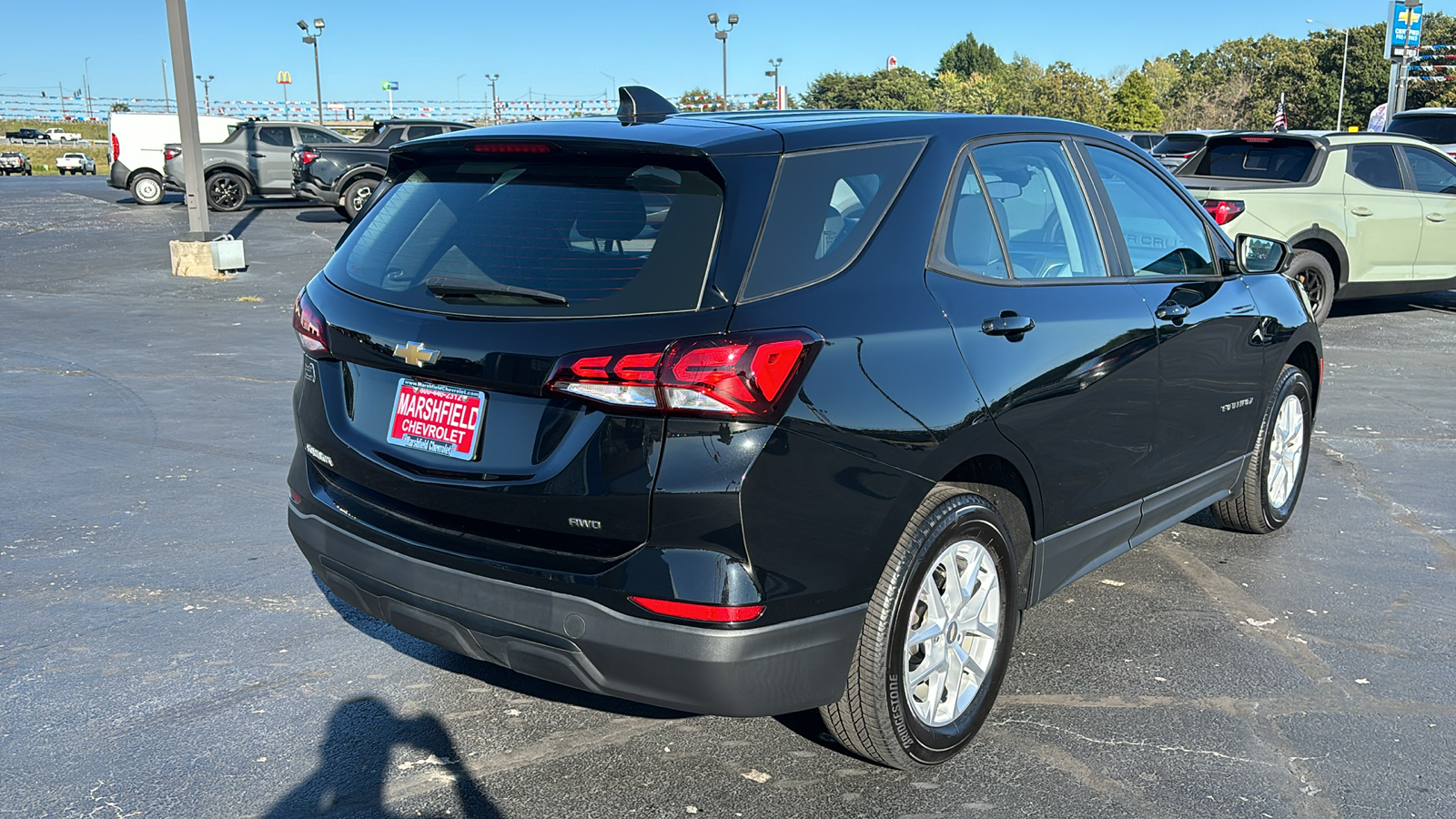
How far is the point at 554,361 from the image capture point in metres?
2.75

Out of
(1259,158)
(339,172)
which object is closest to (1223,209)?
(1259,158)

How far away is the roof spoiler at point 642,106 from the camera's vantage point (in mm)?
3461

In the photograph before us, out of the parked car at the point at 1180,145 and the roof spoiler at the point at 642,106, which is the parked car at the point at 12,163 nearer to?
the parked car at the point at 1180,145

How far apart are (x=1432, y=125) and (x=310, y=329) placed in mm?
20638

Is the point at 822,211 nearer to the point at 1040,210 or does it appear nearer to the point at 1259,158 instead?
the point at 1040,210

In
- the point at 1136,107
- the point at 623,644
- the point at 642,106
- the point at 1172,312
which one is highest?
the point at 1136,107

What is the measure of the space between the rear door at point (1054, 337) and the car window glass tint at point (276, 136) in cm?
2328

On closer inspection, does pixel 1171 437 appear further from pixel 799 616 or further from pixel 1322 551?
pixel 799 616

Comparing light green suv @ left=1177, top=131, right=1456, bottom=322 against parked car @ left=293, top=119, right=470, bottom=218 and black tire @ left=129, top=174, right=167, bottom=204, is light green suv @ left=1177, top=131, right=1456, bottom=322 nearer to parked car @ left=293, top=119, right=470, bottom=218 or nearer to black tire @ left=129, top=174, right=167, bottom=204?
parked car @ left=293, top=119, right=470, bottom=218

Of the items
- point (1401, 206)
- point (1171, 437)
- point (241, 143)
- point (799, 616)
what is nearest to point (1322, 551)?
point (1171, 437)

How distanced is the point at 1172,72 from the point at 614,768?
116 m

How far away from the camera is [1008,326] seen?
338 centimetres

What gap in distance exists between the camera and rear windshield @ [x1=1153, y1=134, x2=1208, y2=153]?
18812 millimetres

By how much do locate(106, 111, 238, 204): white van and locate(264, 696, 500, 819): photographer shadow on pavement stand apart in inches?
999
